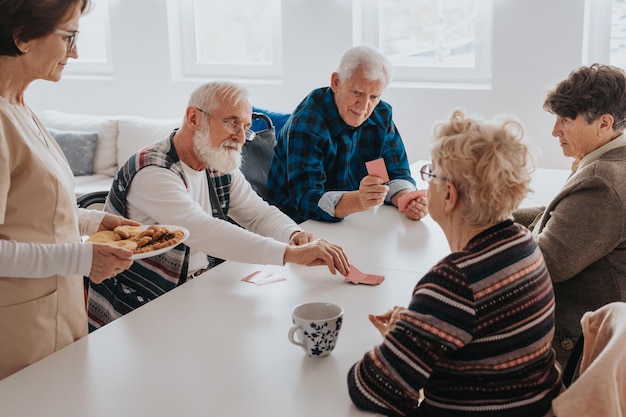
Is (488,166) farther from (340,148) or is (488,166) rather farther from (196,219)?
(340,148)

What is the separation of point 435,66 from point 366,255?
8.96 ft

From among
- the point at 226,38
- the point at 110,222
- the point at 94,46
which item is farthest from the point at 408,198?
the point at 94,46

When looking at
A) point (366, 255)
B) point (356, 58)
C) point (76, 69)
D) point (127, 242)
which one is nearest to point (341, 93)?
point (356, 58)

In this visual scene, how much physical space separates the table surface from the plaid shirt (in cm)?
65

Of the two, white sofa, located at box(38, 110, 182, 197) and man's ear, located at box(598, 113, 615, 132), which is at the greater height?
man's ear, located at box(598, 113, 615, 132)

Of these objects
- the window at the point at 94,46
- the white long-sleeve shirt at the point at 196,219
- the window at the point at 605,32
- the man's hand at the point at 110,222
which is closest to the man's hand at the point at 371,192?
the white long-sleeve shirt at the point at 196,219

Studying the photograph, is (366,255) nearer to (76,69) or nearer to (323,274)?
(323,274)

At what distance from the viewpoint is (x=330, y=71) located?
16.2 ft

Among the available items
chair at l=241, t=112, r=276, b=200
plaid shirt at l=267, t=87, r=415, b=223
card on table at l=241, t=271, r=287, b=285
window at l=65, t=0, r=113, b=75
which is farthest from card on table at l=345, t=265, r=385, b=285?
window at l=65, t=0, r=113, b=75

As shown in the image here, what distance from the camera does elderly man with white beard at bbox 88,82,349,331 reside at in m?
2.17

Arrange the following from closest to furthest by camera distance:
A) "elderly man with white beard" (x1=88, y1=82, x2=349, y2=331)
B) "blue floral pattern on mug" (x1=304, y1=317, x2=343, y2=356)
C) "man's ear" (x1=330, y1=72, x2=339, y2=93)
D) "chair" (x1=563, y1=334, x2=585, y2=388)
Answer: "blue floral pattern on mug" (x1=304, y1=317, x2=343, y2=356) < "chair" (x1=563, y1=334, x2=585, y2=388) < "elderly man with white beard" (x1=88, y1=82, x2=349, y2=331) < "man's ear" (x1=330, y1=72, x2=339, y2=93)

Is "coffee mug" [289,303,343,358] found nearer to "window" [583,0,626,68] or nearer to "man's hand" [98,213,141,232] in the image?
"man's hand" [98,213,141,232]

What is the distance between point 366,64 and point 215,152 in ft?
2.53

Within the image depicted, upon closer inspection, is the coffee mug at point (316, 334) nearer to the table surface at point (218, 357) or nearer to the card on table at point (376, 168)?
the table surface at point (218, 357)
